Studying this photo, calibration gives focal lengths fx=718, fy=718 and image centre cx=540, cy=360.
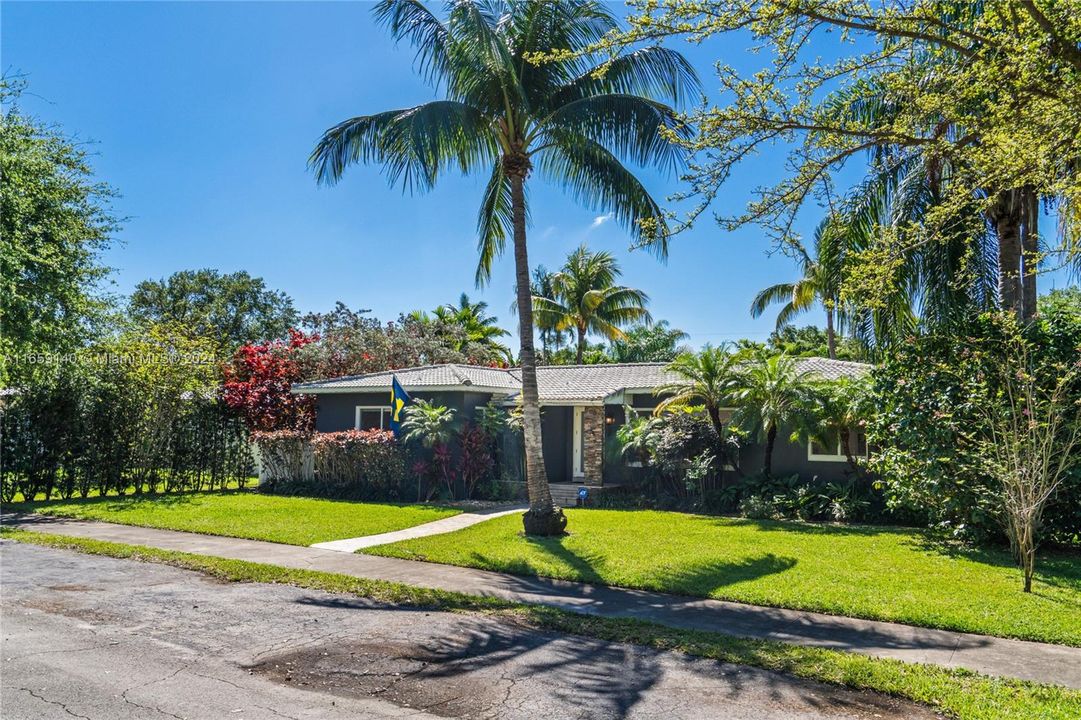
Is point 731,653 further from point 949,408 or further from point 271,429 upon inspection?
point 271,429

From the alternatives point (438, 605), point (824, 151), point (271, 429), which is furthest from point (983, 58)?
point (271, 429)

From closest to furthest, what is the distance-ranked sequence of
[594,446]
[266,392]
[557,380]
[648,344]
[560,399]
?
[560,399], [594,446], [266,392], [557,380], [648,344]

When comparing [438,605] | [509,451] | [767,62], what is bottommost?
[438,605]

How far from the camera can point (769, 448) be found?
16094 millimetres

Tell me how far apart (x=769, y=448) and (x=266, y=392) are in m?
14.4

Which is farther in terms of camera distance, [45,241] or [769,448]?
[769,448]

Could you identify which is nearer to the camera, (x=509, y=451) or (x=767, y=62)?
(x=767, y=62)

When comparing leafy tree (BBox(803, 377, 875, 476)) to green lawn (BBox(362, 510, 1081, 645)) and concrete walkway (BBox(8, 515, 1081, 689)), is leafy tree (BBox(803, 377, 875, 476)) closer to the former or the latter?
green lawn (BBox(362, 510, 1081, 645))

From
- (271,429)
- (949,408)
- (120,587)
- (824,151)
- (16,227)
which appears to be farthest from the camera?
(271,429)

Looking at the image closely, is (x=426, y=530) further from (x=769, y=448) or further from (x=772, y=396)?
(x=769, y=448)

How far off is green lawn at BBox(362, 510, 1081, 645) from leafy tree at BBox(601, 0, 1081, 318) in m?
3.72

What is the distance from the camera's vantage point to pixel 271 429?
70.0ft

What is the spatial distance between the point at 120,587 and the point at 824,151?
9655 mm

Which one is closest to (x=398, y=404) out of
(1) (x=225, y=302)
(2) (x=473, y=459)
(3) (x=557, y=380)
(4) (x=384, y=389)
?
(2) (x=473, y=459)
